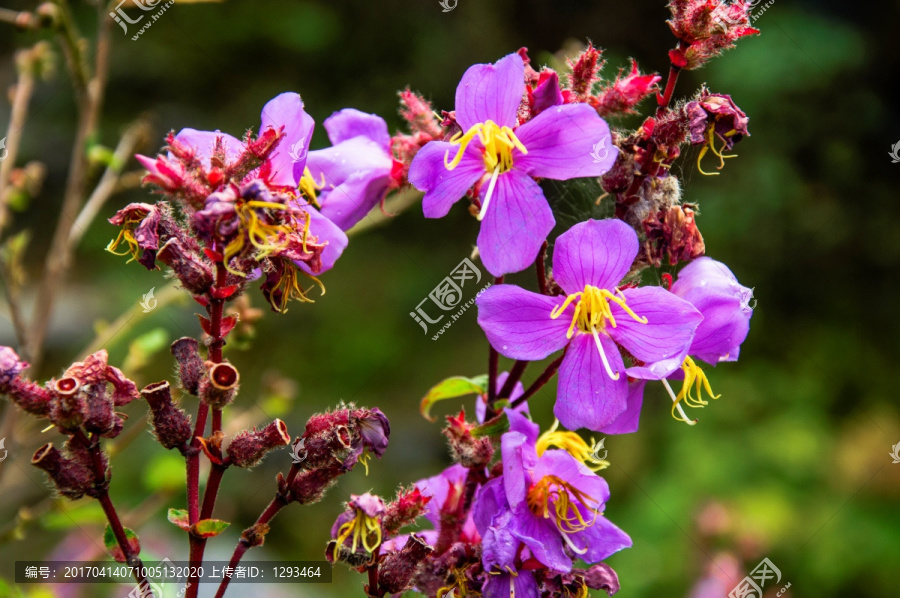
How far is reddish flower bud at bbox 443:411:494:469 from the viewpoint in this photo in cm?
112

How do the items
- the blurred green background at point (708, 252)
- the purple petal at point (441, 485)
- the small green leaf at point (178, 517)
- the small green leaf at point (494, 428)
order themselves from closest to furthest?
the small green leaf at point (178, 517), the small green leaf at point (494, 428), the purple petal at point (441, 485), the blurred green background at point (708, 252)

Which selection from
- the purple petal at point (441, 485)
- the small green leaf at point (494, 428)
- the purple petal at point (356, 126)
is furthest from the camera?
the purple petal at point (356, 126)

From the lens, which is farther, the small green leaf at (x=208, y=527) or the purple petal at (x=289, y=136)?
the purple petal at (x=289, y=136)

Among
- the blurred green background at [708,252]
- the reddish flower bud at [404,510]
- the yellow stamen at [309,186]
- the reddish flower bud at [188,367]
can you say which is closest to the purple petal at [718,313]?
the reddish flower bud at [404,510]

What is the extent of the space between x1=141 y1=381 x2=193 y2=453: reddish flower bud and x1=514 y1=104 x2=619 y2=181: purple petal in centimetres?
60

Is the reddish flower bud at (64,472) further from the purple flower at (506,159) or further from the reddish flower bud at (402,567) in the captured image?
the purple flower at (506,159)

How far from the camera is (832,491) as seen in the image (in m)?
3.58

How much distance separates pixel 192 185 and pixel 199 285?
126 mm

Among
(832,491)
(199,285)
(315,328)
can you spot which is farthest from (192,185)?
(315,328)

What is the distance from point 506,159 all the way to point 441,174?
10 cm

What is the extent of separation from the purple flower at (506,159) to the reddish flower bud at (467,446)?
238mm

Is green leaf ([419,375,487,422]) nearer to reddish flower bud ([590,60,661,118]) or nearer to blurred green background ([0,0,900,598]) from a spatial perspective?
reddish flower bud ([590,60,661,118])

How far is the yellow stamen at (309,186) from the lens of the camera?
3.88ft

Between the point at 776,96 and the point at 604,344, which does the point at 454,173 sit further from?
the point at 776,96
